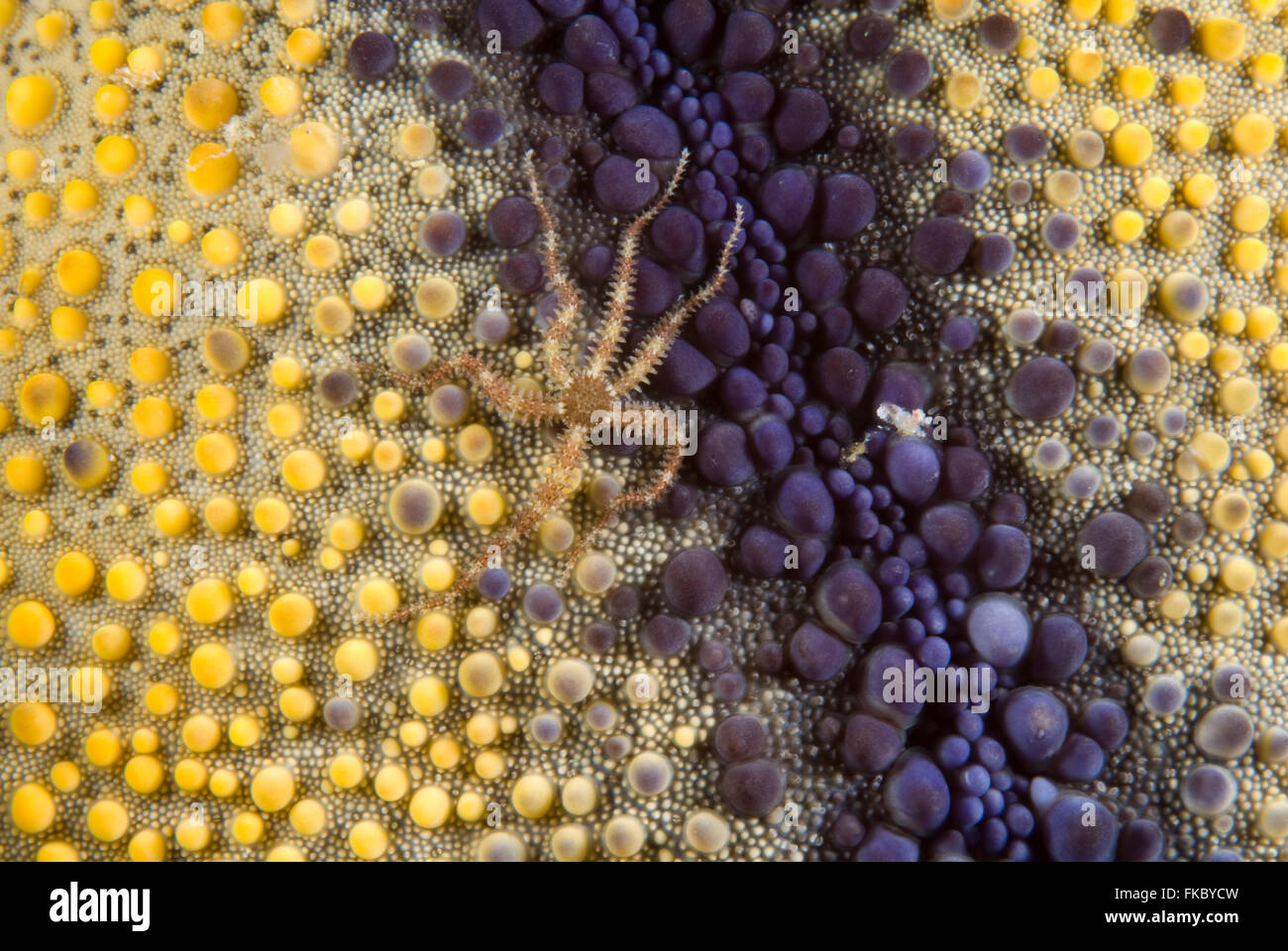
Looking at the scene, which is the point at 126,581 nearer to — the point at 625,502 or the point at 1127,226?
the point at 625,502

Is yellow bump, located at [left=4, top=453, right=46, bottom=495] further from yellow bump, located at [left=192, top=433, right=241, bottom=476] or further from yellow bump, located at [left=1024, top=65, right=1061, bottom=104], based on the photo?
yellow bump, located at [left=1024, top=65, right=1061, bottom=104]

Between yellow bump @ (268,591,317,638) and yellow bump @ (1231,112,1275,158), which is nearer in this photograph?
yellow bump @ (268,591,317,638)

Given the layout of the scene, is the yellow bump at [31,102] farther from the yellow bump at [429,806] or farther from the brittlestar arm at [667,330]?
the yellow bump at [429,806]

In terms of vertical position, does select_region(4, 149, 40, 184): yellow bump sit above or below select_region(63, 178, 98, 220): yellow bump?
above

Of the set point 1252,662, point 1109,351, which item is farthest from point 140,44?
point 1252,662

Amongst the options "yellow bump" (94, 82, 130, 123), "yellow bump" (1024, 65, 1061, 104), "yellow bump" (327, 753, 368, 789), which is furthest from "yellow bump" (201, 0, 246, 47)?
"yellow bump" (1024, 65, 1061, 104)

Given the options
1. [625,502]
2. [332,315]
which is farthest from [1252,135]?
[332,315]

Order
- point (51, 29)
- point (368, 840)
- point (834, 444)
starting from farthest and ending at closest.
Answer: point (51, 29), point (834, 444), point (368, 840)
